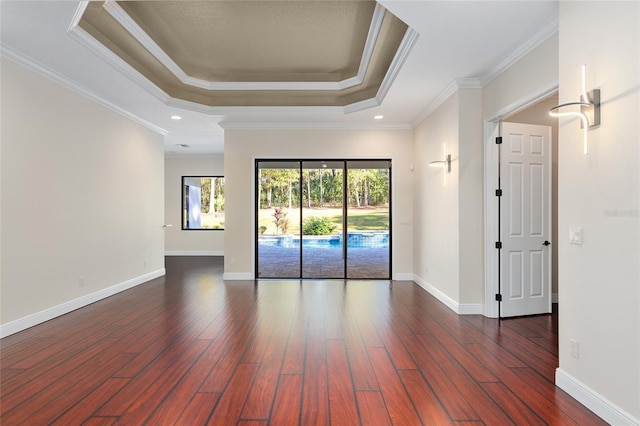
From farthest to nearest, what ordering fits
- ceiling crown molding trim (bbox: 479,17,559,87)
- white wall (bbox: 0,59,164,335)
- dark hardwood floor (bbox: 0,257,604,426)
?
white wall (bbox: 0,59,164,335) < ceiling crown molding trim (bbox: 479,17,559,87) < dark hardwood floor (bbox: 0,257,604,426)

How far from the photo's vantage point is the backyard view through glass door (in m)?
6.78

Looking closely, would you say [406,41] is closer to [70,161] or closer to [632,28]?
[632,28]

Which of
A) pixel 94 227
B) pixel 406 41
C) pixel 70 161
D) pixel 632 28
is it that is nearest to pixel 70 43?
pixel 70 161

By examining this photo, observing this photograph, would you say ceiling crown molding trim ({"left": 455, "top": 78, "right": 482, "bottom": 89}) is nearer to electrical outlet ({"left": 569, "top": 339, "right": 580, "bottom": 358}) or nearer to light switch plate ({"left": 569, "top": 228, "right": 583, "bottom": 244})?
light switch plate ({"left": 569, "top": 228, "right": 583, "bottom": 244})

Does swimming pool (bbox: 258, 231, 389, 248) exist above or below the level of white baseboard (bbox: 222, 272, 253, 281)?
above

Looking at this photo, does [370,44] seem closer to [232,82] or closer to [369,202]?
[232,82]

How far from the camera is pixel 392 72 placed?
13.9 ft

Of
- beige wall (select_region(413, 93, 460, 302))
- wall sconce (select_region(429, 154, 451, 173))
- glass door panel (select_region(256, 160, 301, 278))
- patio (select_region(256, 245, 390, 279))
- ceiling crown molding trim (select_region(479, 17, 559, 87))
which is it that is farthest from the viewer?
patio (select_region(256, 245, 390, 279))

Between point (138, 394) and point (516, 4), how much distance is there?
13.4 ft

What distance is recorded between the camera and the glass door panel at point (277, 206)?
6.77 metres

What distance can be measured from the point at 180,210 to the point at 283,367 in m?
8.46

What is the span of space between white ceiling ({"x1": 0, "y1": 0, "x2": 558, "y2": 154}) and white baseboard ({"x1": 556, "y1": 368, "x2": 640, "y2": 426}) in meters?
2.84

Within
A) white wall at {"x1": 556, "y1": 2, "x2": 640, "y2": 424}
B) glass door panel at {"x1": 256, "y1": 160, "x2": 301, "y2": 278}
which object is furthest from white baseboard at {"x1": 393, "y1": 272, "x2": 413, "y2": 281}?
white wall at {"x1": 556, "y1": 2, "x2": 640, "y2": 424}

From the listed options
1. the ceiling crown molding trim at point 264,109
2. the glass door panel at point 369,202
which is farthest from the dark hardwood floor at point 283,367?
the ceiling crown molding trim at point 264,109
